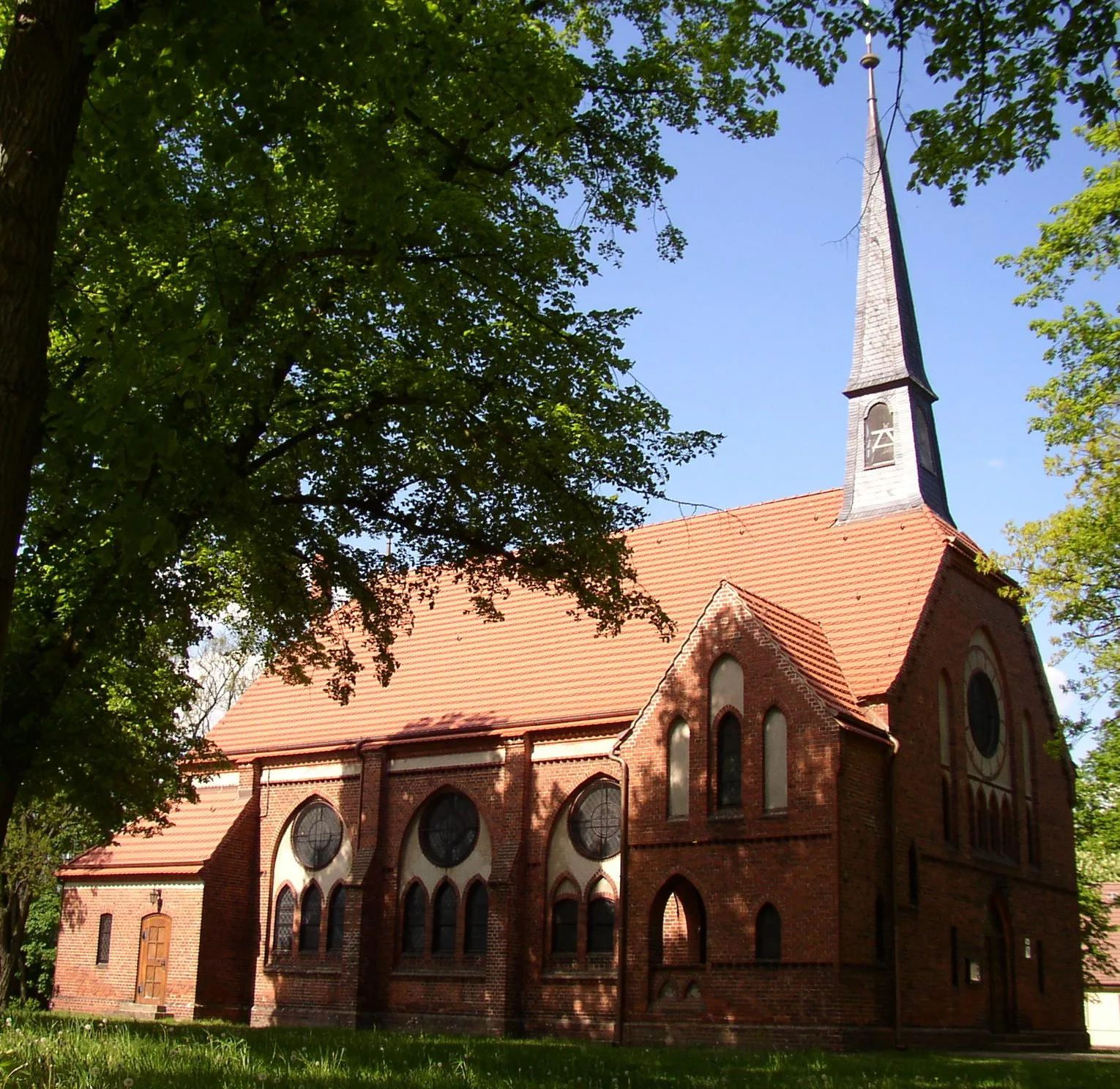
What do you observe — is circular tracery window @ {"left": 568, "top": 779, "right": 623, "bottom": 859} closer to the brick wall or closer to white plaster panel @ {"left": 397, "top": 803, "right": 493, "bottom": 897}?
white plaster panel @ {"left": 397, "top": 803, "right": 493, "bottom": 897}

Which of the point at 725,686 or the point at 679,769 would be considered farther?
the point at 679,769

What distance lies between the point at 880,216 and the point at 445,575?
12.8 metres

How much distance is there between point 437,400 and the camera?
14195 mm

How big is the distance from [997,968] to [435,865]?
10612mm

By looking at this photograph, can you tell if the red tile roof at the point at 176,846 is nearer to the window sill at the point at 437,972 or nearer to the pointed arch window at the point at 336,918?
the pointed arch window at the point at 336,918

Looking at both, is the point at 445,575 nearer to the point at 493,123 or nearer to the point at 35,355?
the point at 493,123

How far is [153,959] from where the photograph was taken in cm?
2805

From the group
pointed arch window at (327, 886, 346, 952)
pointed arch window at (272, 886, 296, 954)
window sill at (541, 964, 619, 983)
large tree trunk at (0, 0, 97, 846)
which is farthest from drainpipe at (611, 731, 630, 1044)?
large tree trunk at (0, 0, 97, 846)

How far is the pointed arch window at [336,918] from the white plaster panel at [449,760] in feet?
9.25

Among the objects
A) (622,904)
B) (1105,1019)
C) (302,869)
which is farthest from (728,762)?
(1105,1019)

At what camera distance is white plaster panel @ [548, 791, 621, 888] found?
23.0m

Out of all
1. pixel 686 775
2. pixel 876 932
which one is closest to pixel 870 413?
pixel 686 775

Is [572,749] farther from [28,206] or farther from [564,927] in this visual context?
[28,206]

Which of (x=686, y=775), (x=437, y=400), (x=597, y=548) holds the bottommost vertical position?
(x=686, y=775)
